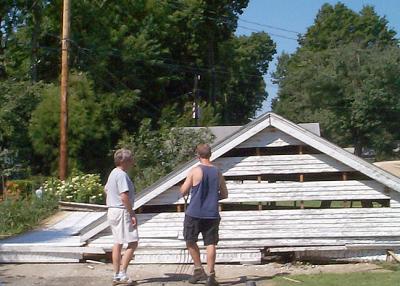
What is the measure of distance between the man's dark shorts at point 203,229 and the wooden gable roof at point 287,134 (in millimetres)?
1688

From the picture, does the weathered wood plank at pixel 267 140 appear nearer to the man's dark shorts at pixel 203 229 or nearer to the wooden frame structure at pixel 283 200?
the wooden frame structure at pixel 283 200

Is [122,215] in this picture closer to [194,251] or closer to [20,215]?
[194,251]

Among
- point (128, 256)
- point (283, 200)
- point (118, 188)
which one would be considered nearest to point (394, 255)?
point (283, 200)

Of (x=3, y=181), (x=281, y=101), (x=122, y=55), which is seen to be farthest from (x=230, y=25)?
(x=3, y=181)

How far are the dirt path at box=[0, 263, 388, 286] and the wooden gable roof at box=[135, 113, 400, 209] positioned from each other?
1.06 metres

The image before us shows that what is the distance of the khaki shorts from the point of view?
806 cm

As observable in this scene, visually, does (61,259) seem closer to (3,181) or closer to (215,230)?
(215,230)

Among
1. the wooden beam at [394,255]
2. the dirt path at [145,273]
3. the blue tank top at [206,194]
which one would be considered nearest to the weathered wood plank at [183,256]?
the dirt path at [145,273]

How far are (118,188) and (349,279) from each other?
2.81 m

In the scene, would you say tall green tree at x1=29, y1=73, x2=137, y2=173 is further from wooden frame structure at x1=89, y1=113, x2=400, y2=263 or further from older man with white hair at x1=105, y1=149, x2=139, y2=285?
older man with white hair at x1=105, y1=149, x2=139, y2=285

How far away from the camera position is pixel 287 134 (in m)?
9.91

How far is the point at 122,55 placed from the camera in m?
33.3

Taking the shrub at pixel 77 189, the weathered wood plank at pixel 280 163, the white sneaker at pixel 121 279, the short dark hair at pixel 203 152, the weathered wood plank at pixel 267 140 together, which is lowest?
the white sneaker at pixel 121 279

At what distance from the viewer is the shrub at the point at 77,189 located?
18.1m
